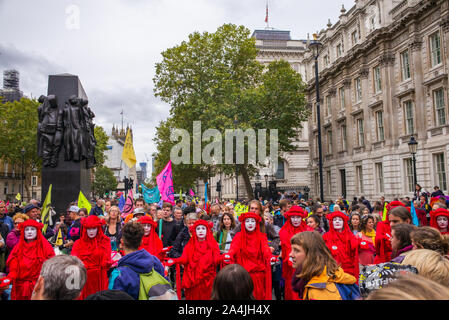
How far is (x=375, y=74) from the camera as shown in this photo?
95.7 ft

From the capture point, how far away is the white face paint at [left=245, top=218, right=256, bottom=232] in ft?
19.2

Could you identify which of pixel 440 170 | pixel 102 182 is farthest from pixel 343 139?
pixel 102 182

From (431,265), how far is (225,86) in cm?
2780

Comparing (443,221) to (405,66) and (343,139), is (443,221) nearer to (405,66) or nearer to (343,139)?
(405,66)

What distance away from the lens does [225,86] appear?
29.5m

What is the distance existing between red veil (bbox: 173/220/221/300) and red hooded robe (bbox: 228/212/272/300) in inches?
12.7

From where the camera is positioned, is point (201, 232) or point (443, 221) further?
point (443, 221)

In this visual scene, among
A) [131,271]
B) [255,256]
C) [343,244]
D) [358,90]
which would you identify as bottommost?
[255,256]

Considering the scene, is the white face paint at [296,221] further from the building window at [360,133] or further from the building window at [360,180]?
the building window at [360,133]

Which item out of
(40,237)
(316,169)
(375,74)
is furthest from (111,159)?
(40,237)

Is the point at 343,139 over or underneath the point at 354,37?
underneath

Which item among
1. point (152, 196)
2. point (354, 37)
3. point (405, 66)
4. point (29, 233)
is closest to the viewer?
point (29, 233)
